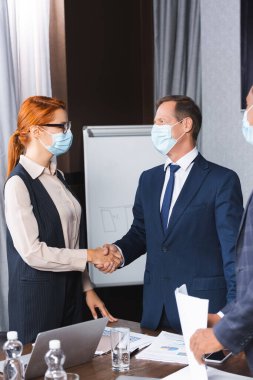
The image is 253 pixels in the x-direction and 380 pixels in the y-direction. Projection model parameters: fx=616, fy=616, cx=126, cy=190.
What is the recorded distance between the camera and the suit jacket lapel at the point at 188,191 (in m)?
2.56

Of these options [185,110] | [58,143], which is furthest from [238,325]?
[58,143]

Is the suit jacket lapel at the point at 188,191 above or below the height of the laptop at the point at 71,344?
above

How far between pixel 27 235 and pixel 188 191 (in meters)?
0.70

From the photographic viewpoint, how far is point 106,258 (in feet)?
9.32

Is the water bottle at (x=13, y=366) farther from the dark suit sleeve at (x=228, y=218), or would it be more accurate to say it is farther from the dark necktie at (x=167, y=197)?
the dark necktie at (x=167, y=197)

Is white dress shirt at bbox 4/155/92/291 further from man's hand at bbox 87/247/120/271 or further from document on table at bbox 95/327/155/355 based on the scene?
document on table at bbox 95/327/155/355

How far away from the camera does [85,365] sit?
6.59ft

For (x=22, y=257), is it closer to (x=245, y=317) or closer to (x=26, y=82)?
(x=245, y=317)

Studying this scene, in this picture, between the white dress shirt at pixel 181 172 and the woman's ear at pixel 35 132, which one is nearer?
the white dress shirt at pixel 181 172

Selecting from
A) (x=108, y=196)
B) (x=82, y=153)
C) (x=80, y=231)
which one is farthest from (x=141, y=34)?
(x=80, y=231)

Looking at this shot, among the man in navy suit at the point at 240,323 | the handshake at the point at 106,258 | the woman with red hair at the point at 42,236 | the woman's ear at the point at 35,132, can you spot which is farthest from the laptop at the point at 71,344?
the woman's ear at the point at 35,132

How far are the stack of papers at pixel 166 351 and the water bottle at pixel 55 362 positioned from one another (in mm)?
505

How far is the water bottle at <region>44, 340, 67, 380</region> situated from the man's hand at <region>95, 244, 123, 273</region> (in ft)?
3.97

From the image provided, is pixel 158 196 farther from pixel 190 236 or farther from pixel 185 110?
pixel 185 110
